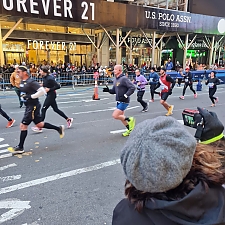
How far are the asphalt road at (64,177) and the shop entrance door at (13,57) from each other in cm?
1604

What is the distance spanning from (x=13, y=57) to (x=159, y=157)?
75.7ft

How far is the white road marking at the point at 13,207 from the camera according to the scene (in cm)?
302

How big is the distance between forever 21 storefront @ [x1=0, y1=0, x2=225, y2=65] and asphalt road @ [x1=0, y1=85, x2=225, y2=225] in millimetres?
11963

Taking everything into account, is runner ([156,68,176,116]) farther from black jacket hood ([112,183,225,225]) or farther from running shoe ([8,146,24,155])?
black jacket hood ([112,183,225,225])

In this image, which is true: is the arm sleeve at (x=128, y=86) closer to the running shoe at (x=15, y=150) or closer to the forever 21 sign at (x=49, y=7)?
the running shoe at (x=15, y=150)

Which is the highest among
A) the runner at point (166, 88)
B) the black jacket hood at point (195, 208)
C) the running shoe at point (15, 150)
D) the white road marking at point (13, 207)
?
the black jacket hood at point (195, 208)

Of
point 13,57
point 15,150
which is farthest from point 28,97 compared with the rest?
point 13,57

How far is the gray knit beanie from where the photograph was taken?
1.03 metres

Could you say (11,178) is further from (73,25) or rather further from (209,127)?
(73,25)

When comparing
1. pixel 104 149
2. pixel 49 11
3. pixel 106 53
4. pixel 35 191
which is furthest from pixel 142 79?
pixel 106 53

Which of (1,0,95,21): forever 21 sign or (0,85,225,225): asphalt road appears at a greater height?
(1,0,95,21): forever 21 sign

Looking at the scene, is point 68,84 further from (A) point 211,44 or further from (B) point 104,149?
(A) point 211,44

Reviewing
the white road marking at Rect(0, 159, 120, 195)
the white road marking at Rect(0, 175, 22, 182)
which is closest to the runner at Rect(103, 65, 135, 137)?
the white road marking at Rect(0, 159, 120, 195)

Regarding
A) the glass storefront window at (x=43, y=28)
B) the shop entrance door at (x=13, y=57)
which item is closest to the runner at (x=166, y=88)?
the glass storefront window at (x=43, y=28)
